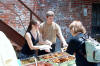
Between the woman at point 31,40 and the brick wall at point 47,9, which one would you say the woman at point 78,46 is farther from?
the brick wall at point 47,9

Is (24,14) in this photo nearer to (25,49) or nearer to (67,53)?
(25,49)

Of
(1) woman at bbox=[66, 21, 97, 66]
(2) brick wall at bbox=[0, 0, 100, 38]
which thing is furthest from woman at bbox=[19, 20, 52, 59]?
(2) brick wall at bbox=[0, 0, 100, 38]

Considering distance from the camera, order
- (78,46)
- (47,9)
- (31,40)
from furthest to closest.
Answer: (47,9), (31,40), (78,46)

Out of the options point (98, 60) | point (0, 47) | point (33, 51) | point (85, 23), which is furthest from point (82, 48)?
point (85, 23)

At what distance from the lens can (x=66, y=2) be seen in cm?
669

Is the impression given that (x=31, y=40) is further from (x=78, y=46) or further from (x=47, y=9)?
(x=47, y=9)

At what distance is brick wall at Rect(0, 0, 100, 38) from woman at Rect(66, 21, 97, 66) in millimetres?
2849

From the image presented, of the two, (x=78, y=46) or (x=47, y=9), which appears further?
(x=47, y=9)

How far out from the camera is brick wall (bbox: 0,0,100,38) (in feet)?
20.2

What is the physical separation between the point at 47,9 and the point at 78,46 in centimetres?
315

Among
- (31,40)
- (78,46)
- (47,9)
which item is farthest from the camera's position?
(47,9)

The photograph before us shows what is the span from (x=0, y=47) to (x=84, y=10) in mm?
5400

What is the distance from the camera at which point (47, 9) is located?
21.5 ft

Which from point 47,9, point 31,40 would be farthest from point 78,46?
point 47,9
